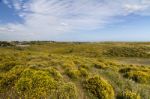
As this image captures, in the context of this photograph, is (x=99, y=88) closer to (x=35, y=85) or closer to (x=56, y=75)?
(x=56, y=75)

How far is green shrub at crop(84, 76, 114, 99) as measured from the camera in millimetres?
8875

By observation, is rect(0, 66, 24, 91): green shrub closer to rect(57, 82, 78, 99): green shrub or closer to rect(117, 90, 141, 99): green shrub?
rect(57, 82, 78, 99): green shrub

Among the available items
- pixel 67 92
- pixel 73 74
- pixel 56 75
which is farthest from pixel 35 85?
pixel 73 74

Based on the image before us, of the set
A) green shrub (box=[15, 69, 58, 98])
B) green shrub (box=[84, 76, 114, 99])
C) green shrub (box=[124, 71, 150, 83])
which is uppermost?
green shrub (box=[15, 69, 58, 98])

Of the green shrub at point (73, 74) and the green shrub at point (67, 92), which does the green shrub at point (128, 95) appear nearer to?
the green shrub at point (67, 92)

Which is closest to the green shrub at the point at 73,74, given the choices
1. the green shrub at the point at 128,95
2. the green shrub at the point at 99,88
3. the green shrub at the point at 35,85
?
the green shrub at the point at 99,88

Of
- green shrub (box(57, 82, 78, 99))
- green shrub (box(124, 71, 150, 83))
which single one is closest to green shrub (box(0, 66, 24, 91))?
green shrub (box(57, 82, 78, 99))

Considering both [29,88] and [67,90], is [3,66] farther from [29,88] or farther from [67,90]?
[67,90]

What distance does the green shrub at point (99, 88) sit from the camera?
8875 millimetres

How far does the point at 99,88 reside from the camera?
30.1ft

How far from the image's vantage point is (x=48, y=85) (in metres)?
8.59

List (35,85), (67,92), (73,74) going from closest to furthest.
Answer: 1. (67,92)
2. (35,85)
3. (73,74)

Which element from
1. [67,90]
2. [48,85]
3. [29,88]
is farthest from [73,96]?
[29,88]

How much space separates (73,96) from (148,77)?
758cm
